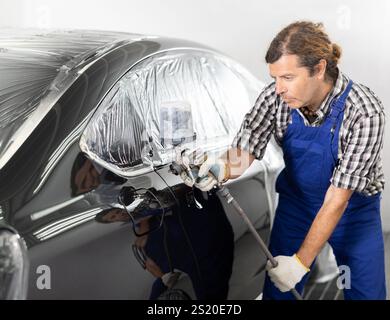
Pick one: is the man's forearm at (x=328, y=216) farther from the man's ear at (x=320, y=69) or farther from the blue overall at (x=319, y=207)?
the man's ear at (x=320, y=69)

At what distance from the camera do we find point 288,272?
1966 mm

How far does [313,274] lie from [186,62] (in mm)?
1549

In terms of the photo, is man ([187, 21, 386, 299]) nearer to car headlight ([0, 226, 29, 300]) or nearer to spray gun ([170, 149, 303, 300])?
spray gun ([170, 149, 303, 300])

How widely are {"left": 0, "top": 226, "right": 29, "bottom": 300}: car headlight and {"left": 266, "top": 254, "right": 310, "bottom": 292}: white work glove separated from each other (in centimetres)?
98

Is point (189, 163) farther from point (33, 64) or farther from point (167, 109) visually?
point (33, 64)

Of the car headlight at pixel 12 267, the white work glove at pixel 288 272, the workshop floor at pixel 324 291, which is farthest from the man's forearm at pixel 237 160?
the workshop floor at pixel 324 291

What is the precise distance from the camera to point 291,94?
1.87 metres

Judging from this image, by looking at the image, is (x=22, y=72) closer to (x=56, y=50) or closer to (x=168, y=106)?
(x=56, y=50)

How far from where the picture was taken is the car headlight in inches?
47.5

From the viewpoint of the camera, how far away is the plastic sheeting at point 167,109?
165 cm

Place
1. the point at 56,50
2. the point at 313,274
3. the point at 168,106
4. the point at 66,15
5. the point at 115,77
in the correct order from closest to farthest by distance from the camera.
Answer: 1. the point at 115,77
2. the point at 56,50
3. the point at 168,106
4. the point at 313,274
5. the point at 66,15

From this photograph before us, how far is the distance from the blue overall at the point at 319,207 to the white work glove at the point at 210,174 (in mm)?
295
